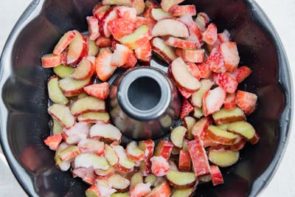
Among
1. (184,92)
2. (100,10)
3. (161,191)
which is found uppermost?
(100,10)

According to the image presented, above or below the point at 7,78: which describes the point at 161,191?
below

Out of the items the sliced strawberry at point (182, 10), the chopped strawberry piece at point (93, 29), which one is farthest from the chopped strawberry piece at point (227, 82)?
the chopped strawberry piece at point (93, 29)

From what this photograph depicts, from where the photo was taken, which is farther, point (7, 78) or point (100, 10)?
point (100, 10)

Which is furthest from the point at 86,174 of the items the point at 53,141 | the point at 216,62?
the point at 216,62

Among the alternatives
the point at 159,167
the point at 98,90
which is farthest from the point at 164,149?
the point at 98,90

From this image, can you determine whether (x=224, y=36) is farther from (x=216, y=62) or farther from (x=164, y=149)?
(x=164, y=149)
